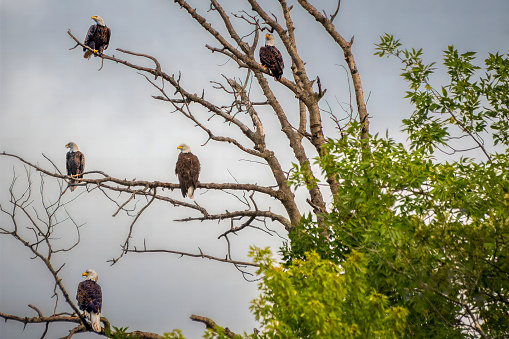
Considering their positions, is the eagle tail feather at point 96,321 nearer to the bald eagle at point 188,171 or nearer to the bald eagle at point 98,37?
the bald eagle at point 188,171


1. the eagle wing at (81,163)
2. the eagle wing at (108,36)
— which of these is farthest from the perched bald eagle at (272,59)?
the eagle wing at (81,163)

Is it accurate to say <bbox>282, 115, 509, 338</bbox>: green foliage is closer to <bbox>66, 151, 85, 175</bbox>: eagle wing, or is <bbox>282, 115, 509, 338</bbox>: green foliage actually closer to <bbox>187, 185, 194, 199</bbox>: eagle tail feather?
<bbox>187, 185, 194, 199</bbox>: eagle tail feather

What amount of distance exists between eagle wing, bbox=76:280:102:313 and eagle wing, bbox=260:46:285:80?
4345mm

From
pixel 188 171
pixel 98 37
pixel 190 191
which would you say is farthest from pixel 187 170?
A: pixel 98 37

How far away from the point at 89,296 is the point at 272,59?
4.64 m

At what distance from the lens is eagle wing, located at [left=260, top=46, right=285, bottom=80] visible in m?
9.59

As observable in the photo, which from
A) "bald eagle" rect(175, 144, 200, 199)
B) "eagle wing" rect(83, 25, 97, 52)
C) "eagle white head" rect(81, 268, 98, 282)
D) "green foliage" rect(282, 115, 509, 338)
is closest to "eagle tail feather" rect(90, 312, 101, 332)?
"eagle white head" rect(81, 268, 98, 282)

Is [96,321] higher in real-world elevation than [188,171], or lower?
lower

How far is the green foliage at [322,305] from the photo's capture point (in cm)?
397

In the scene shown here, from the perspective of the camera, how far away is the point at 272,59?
9.71 m

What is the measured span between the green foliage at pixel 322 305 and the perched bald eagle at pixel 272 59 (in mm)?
5353

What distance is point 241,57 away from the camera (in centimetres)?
831

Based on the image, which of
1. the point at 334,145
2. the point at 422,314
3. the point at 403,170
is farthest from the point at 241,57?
the point at 422,314

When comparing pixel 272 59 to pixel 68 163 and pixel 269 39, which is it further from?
pixel 68 163
